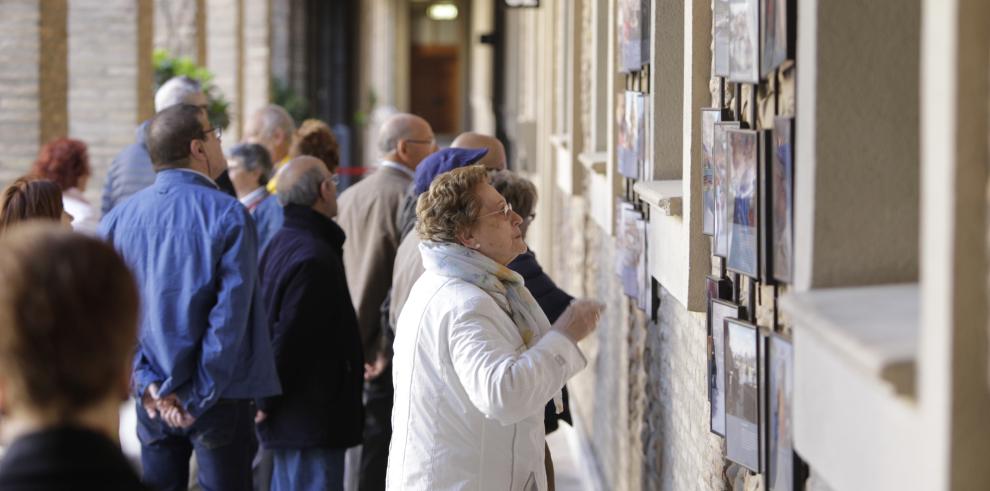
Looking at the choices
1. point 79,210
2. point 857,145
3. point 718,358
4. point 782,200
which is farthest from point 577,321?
point 79,210

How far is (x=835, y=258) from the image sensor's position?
95.8 inches

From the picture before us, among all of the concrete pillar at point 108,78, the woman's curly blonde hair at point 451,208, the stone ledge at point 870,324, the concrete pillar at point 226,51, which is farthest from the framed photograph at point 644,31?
the concrete pillar at point 226,51

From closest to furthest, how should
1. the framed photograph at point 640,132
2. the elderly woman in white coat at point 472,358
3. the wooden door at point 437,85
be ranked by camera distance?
the elderly woman in white coat at point 472,358 → the framed photograph at point 640,132 → the wooden door at point 437,85

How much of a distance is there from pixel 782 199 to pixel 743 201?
0.87ft

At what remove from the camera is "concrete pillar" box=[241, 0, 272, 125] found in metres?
19.2

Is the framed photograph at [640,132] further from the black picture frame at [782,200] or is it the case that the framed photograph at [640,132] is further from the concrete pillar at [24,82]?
the concrete pillar at [24,82]

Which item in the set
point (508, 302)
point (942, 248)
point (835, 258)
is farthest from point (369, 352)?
point (942, 248)

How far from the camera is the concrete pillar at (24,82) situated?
8617mm

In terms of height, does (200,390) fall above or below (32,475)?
below

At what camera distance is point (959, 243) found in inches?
71.7

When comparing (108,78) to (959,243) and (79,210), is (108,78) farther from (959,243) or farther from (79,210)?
(959,243)

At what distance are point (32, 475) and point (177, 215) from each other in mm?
3000

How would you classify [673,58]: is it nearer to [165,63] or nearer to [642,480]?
[642,480]

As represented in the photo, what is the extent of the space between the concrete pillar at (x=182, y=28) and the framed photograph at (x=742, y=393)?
10972 mm
